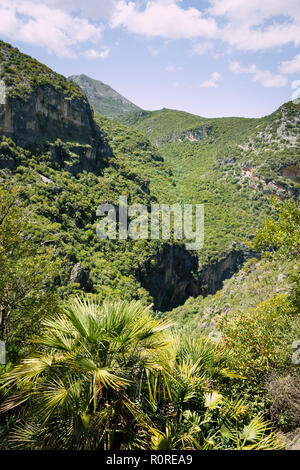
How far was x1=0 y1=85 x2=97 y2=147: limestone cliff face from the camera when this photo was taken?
30.3 m

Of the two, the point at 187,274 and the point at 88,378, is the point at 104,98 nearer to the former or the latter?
the point at 187,274

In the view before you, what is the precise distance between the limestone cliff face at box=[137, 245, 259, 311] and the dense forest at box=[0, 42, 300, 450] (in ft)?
0.89

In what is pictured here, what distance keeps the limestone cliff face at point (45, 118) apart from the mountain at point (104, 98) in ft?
318

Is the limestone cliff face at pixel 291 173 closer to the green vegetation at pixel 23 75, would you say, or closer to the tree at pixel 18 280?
the green vegetation at pixel 23 75

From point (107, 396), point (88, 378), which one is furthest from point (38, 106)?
point (107, 396)

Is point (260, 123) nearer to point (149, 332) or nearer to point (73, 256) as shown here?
point (73, 256)

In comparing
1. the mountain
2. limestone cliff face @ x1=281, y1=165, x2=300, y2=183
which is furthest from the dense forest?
the mountain

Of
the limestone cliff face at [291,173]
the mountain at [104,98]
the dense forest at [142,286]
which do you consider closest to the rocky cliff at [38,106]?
the dense forest at [142,286]

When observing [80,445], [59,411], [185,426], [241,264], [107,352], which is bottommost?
[241,264]

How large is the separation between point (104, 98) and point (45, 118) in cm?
13814

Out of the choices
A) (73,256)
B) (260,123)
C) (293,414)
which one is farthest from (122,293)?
(260,123)

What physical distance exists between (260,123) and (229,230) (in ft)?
111

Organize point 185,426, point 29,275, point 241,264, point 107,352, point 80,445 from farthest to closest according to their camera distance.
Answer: point 241,264 < point 29,275 < point 185,426 < point 107,352 < point 80,445

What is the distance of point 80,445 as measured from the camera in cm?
275
